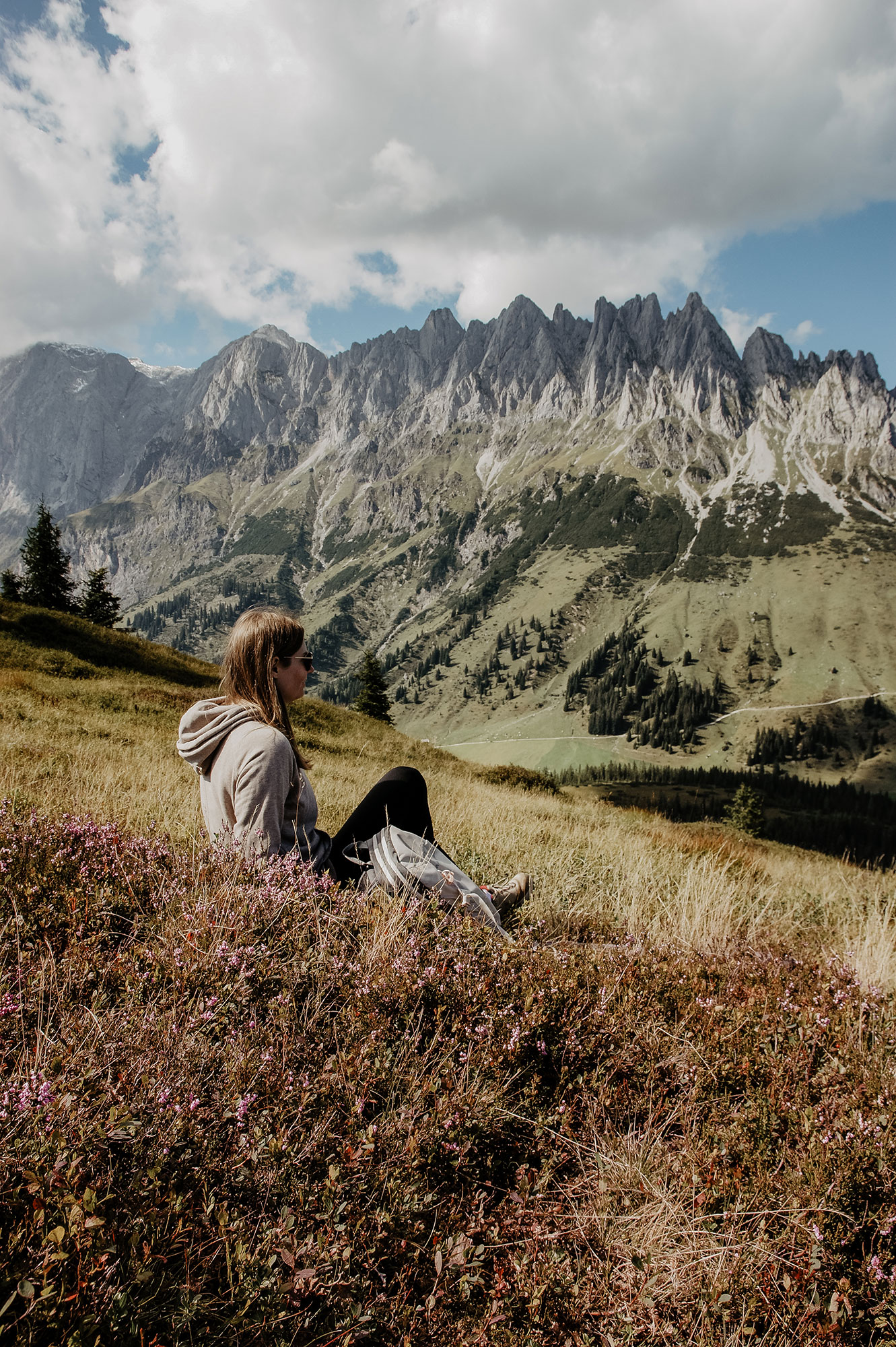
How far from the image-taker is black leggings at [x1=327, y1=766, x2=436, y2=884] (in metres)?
5.60

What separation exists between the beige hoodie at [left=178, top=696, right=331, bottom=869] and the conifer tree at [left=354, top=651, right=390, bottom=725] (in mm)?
45885

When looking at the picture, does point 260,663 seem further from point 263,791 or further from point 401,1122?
point 401,1122

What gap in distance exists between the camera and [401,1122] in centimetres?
267

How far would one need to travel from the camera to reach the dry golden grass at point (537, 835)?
633 centimetres

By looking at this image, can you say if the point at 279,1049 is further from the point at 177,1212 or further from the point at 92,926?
the point at 92,926

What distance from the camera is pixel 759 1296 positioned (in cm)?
238

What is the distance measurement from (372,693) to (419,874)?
4798 centimetres

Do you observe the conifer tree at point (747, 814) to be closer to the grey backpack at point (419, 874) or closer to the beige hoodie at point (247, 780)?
the grey backpack at point (419, 874)

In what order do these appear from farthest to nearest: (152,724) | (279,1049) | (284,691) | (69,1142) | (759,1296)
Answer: (152,724)
(284,691)
(279,1049)
(759,1296)
(69,1142)

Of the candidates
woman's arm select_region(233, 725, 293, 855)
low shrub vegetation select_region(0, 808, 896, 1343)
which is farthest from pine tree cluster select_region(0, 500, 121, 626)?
low shrub vegetation select_region(0, 808, 896, 1343)

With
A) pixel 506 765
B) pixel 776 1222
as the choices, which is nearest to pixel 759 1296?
pixel 776 1222

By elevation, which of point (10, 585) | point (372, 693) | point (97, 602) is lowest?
point (372, 693)

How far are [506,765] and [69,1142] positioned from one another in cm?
2714

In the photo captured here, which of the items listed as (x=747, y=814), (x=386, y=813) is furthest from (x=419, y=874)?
(x=747, y=814)
